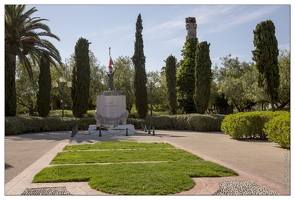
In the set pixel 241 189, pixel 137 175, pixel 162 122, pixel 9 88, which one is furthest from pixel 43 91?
pixel 241 189

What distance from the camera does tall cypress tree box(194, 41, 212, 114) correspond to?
82.8 feet

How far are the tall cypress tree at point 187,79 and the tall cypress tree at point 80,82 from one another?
1040cm

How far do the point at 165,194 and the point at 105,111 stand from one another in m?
17.4

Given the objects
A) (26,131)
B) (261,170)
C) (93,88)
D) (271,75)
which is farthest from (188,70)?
(261,170)

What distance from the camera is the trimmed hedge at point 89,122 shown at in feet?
62.7

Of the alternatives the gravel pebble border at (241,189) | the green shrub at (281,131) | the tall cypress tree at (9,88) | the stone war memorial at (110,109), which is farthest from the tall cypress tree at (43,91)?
the gravel pebble border at (241,189)

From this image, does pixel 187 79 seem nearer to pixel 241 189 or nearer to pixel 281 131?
pixel 281 131

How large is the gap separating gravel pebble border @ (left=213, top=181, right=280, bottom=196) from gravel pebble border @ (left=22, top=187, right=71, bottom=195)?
268 centimetres

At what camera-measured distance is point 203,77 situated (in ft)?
83.1

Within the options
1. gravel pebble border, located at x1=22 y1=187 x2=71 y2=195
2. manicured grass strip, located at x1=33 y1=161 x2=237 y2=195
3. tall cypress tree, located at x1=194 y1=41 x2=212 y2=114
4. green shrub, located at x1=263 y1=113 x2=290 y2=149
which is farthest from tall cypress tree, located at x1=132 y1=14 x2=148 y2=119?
gravel pebble border, located at x1=22 y1=187 x2=71 y2=195

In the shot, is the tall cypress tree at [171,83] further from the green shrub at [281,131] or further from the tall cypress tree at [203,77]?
the green shrub at [281,131]

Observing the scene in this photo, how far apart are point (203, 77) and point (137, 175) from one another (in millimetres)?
19995

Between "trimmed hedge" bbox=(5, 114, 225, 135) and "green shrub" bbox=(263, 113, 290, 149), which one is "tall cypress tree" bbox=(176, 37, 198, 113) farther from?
"green shrub" bbox=(263, 113, 290, 149)

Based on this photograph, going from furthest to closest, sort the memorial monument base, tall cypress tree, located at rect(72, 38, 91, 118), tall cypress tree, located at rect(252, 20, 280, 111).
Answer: tall cypress tree, located at rect(72, 38, 91, 118) → the memorial monument base → tall cypress tree, located at rect(252, 20, 280, 111)
